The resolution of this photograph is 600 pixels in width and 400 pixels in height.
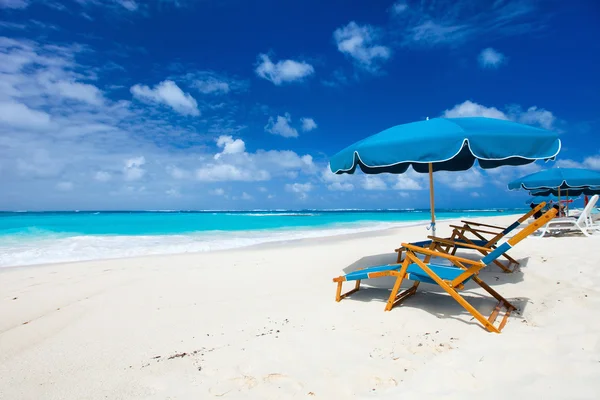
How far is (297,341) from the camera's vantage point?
3094 mm

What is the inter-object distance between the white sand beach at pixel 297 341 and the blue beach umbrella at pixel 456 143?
167 centimetres

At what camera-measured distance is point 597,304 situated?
358cm

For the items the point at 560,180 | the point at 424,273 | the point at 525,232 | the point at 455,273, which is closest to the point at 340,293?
→ the point at 424,273

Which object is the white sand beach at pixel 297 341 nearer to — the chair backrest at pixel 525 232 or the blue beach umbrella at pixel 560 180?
the chair backrest at pixel 525 232

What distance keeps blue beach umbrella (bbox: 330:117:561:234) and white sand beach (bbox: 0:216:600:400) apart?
167 centimetres

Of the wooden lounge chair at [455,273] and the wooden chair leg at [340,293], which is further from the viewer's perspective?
the wooden chair leg at [340,293]

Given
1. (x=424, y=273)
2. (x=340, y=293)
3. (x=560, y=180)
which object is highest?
(x=560, y=180)

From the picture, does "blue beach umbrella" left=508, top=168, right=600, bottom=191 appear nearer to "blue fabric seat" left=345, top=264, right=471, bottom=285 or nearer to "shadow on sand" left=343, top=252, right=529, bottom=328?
"shadow on sand" left=343, top=252, right=529, bottom=328

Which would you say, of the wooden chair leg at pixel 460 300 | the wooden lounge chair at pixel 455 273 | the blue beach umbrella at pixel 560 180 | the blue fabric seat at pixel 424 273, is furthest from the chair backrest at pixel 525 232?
the blue beach umbrella at pixel 560 180

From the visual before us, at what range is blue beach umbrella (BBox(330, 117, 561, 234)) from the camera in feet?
11.6

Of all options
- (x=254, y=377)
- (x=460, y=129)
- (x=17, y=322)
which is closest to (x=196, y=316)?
(x=254, y=377)

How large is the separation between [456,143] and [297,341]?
2546 millimetres

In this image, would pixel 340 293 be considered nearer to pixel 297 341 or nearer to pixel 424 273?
pixel 424 273

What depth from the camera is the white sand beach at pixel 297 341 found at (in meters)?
2.34
